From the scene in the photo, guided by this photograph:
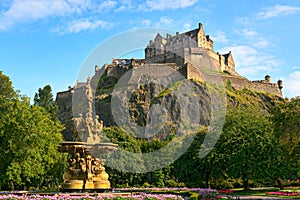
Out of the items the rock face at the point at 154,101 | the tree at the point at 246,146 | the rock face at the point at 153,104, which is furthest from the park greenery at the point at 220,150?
the rock face at the point at 153,104

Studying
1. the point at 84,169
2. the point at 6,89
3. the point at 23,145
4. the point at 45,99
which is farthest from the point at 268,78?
the point at 84,169

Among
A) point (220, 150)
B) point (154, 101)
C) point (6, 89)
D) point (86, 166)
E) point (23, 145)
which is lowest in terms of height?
point (86, 166)

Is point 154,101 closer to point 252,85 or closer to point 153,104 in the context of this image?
point 153,104

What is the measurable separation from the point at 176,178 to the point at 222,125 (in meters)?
12.8

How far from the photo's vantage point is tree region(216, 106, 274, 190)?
33969mm

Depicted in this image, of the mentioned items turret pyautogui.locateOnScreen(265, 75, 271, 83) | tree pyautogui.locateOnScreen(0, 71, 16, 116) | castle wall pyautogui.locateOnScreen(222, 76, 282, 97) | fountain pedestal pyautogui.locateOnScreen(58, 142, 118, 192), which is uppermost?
turret pyautogui.locateOnScreen(265, 75, 271, 83)

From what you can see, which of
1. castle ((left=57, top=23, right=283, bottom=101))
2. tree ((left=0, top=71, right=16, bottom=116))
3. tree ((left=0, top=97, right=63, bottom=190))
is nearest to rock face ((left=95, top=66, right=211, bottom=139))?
castle ((left=57, top=23, right=283, bottom=101))

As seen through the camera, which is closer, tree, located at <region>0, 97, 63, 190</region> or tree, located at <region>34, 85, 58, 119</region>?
tree, located at <region>0, 97, 63, 190</region>

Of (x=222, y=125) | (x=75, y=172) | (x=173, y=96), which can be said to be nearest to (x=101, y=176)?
(x=75, y=172)

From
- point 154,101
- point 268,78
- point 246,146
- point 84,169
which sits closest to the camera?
point 84,169

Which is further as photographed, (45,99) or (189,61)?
(189,61)

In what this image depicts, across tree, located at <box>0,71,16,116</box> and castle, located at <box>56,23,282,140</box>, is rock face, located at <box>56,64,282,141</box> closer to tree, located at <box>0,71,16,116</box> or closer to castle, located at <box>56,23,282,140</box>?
castle, located at <box>56,23,282,140</box>

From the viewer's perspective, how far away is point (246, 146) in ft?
115

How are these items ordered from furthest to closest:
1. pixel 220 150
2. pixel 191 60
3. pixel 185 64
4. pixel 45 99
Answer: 1. pixel 191 60
2. pixel 185 64
3. pixel 45 99
4. pixel 220 150
